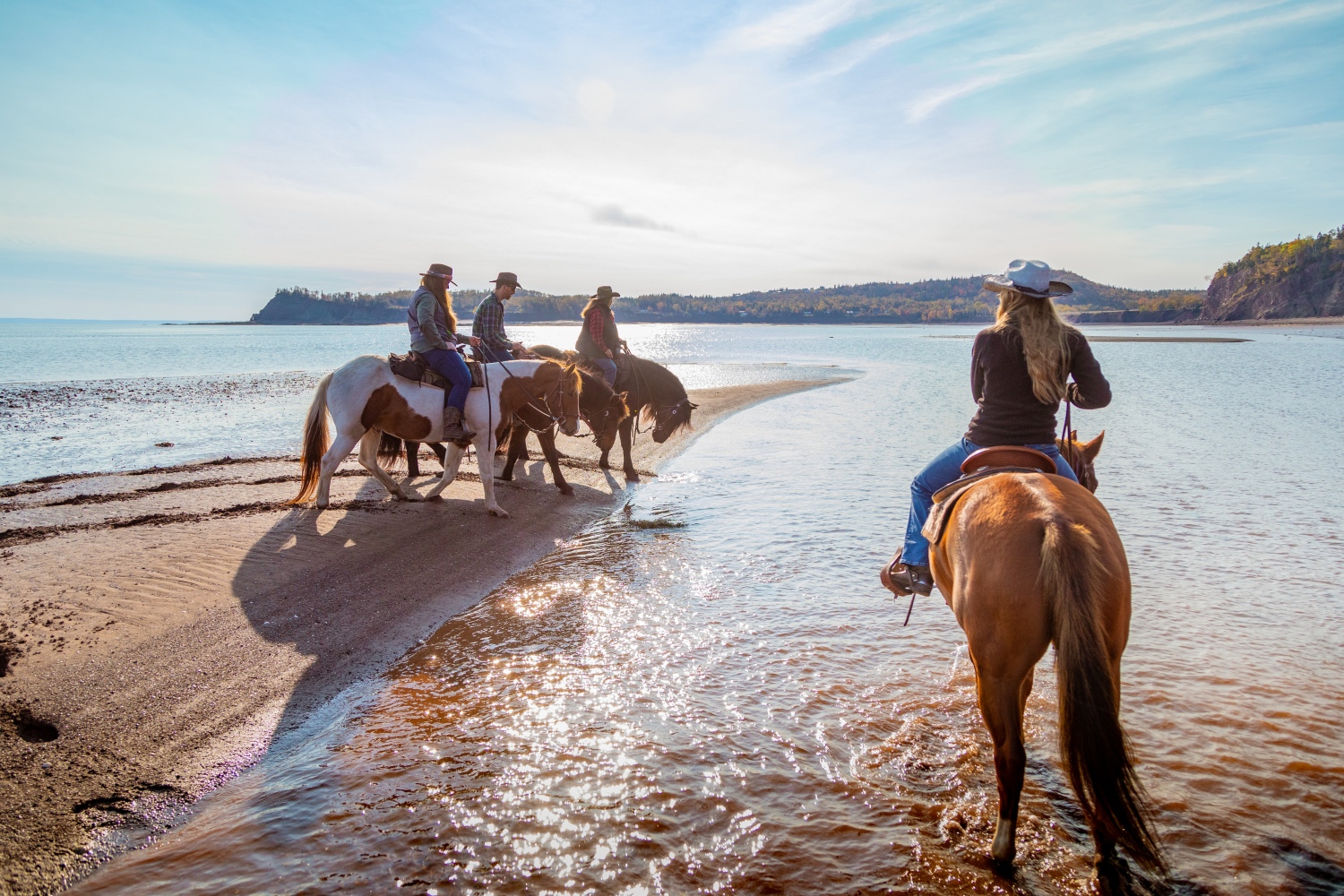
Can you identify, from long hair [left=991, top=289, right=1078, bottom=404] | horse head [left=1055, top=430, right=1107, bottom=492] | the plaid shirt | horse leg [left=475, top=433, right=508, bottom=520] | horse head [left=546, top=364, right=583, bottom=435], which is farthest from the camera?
the plaid shirt

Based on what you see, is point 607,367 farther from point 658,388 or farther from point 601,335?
point 658,388

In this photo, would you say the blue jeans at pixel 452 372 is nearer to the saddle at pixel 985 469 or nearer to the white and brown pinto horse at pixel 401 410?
the white and brown pinto horse at pixel 401 410

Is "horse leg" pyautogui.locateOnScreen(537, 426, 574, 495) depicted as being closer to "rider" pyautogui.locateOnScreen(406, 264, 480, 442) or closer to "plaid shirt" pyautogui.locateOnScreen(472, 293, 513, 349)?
"rider" pyautogui.locateOnScreen(406, 264, 480, 442)

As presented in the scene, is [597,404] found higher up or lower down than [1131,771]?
higher up

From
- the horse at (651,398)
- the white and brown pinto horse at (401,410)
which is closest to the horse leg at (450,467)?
the white and brown pinto horse at (401,410)

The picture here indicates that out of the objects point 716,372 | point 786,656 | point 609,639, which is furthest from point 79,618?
point 716,372

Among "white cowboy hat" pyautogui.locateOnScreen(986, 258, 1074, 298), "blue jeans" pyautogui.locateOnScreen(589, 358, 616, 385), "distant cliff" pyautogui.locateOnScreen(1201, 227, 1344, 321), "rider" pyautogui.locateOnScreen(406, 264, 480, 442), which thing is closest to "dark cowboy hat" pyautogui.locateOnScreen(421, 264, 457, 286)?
"rider" pyautogui.locateOnScreen(406, 264, 480, 442)

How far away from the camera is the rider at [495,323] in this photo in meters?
11.1

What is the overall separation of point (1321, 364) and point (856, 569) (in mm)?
42001

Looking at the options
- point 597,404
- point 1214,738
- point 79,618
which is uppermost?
point 597,404

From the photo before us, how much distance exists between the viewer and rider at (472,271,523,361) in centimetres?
1105

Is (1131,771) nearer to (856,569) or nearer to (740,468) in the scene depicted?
(856,569)

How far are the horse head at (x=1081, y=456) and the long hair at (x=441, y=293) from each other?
744cm

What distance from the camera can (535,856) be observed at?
132 inches
